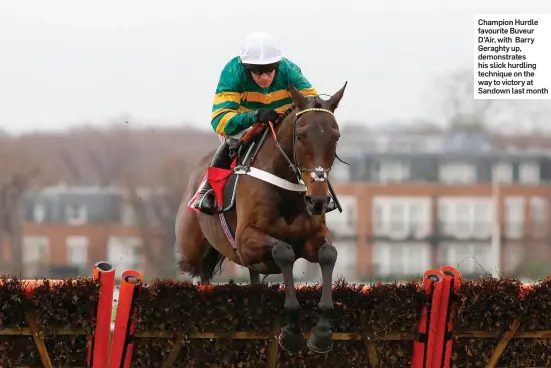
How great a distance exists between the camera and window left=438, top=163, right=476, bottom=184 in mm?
30203

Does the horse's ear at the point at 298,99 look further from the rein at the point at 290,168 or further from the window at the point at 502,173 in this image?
the window at the point at 502,173

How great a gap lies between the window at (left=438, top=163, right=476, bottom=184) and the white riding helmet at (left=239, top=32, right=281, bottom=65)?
Answer: 25086mm

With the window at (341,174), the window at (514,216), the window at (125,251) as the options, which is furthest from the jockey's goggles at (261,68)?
the window at (341,174)

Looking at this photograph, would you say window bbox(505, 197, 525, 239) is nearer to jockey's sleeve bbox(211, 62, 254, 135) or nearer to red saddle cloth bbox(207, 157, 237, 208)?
red saddle cloth bbox(207, 157, 237, 208)

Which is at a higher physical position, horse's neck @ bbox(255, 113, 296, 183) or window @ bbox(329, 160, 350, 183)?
horse's neck @ bbox(255, 113, 296, 183)

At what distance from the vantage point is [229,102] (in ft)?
18.8

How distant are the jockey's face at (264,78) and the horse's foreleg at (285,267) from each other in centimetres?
96

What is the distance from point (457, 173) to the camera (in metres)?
31.0

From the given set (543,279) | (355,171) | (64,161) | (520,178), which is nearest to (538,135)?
(520,178)

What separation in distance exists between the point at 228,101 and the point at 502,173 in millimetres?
26064

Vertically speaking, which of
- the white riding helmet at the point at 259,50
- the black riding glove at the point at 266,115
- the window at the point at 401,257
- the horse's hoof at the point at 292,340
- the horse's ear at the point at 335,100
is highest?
the white riding helmet at the point at 259,50

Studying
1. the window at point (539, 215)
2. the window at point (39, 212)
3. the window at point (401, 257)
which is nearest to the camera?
the window at point (39, 212)

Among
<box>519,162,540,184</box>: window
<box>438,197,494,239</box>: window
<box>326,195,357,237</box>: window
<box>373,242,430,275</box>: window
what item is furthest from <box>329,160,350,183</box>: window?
<box>519,162,540,184</box>: window

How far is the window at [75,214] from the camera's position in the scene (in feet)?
72.0
